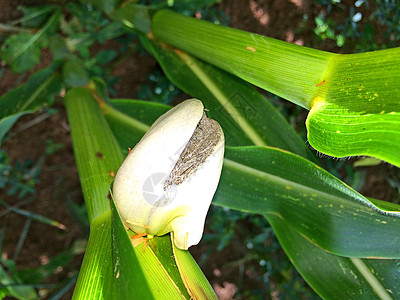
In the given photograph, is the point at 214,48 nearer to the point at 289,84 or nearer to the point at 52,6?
the point at 289,84

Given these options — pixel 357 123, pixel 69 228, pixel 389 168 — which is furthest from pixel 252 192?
pixel 69 228

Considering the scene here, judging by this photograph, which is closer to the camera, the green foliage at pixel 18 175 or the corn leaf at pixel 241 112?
the corn leaf at pixel 241 112

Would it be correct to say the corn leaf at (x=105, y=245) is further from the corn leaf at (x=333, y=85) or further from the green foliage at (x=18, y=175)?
the green foliage at (x=18, y=175)

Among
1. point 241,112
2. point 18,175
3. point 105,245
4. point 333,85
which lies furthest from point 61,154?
point 333,85

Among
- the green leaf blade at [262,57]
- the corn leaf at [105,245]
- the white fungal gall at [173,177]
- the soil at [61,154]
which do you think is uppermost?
the green leaf blade at [262,57]

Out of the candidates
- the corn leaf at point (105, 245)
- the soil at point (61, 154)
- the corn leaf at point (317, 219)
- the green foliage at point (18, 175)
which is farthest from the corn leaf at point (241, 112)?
the green foliage at point (18, 175)

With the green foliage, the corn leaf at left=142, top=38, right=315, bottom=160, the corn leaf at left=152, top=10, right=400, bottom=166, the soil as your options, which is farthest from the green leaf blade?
the green foliage

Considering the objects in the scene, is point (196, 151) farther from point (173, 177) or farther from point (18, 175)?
point (18, 175)
